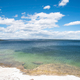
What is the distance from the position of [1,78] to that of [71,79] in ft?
42.0

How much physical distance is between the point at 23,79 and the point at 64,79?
751 centimetres

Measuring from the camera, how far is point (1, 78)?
41.1 ft

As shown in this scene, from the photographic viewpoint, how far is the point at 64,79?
42.4 ft

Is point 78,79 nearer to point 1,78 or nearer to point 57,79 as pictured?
point 57,79

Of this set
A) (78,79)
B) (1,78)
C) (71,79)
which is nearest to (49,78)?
(71,79)

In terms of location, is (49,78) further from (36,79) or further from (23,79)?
(23,79)

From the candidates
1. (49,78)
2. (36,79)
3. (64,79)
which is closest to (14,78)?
(36,79)

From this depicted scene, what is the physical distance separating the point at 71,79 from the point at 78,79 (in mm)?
1355

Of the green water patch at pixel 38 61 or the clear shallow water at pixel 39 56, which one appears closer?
the green water patch at pixel 38 61

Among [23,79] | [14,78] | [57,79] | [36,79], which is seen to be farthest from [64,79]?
[14,78]

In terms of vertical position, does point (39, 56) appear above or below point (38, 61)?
below

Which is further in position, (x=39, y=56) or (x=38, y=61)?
(x=39, y=56)

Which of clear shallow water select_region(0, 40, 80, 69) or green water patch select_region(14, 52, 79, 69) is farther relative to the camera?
clear shallow water select_region(0, 40, 80, 69)

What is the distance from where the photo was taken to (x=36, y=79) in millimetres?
12633
